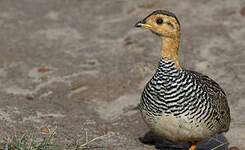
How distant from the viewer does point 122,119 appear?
6.61 meters

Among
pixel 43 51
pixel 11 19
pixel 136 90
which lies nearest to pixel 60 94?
pixel 136 90

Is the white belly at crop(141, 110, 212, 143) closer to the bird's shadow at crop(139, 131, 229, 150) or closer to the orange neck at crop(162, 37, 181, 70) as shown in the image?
the orange neck at crop(162, 37, 181, 70)

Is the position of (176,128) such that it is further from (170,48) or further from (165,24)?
(165,24)

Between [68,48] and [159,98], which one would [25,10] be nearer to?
[68,48]

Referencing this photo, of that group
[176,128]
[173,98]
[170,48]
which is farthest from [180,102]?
[170,48]

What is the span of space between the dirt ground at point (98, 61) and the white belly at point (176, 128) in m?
0.75

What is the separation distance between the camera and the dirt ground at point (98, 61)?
628 cm

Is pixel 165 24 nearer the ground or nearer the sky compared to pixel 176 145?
nearer the sky

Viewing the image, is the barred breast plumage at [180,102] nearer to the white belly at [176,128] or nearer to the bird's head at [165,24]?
the white belly at [176,128]

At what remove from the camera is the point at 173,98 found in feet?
15.9

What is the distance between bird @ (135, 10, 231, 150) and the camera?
4848mm

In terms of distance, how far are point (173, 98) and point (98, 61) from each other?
12.1ft

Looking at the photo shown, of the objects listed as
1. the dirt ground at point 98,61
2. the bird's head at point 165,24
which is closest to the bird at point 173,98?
the bird's head at point 165,24

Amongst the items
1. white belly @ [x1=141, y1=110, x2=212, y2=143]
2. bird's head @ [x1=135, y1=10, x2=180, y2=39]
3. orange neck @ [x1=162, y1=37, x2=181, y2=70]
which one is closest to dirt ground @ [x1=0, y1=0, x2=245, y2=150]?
white belly @ [x1=141, y1=110, x2=212, y2=143]
